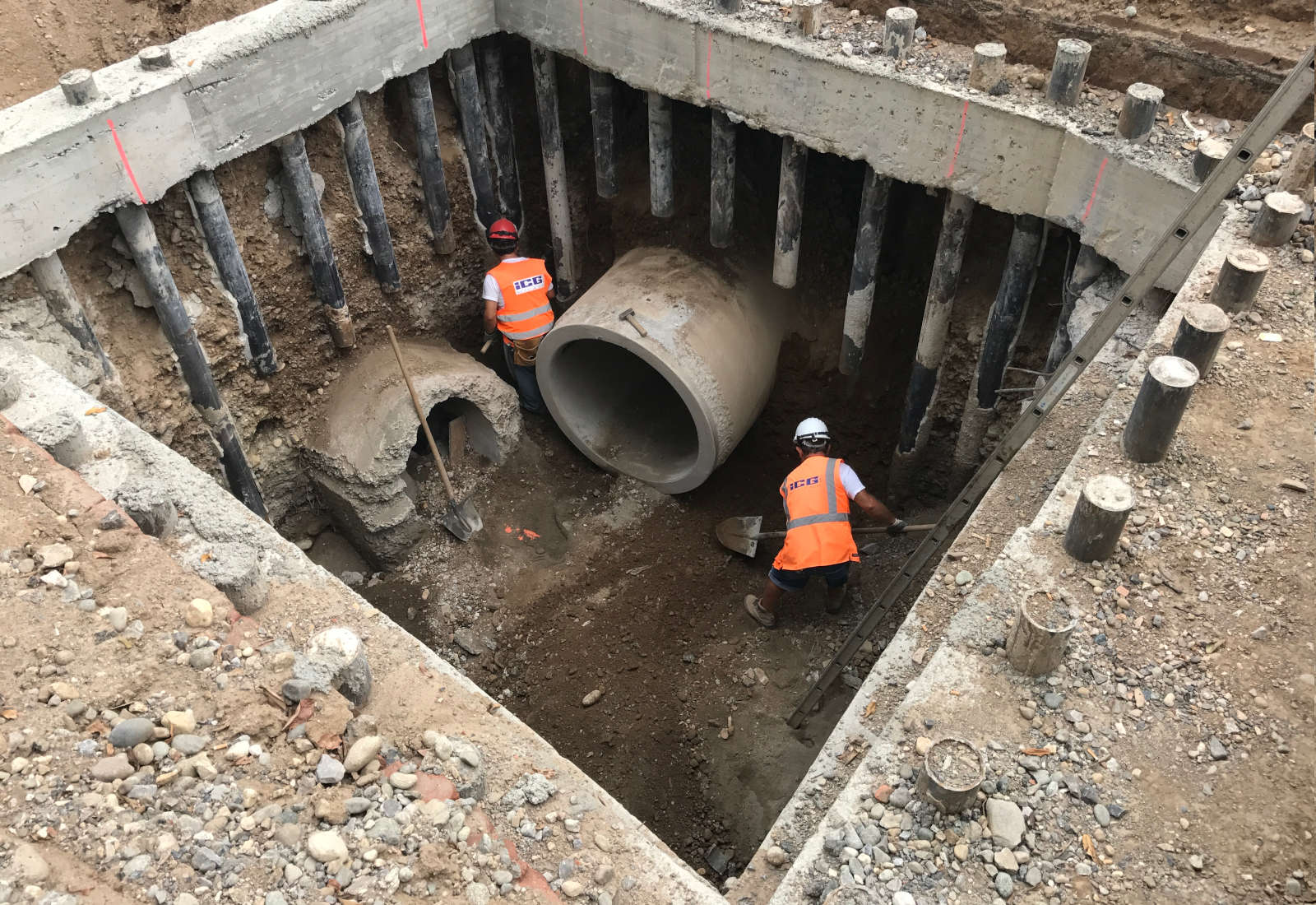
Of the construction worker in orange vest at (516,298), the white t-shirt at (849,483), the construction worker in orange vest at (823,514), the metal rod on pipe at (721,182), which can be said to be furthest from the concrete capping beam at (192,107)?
the white t-shirt at (849,483)

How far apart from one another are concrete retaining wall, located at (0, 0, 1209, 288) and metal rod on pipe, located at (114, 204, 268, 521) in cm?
23

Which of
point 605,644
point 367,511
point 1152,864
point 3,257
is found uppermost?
point 3,257

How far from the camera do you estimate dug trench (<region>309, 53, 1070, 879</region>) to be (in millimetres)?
6004

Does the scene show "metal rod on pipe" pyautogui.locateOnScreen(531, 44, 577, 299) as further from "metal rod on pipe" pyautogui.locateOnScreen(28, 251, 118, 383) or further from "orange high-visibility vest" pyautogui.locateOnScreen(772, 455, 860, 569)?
"metal rod on pipe" pyautogui.locateOnScreen(28, 251, 118, 383)

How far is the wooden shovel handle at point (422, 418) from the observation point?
22.8ft

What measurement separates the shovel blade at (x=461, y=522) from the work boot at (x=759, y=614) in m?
2.11

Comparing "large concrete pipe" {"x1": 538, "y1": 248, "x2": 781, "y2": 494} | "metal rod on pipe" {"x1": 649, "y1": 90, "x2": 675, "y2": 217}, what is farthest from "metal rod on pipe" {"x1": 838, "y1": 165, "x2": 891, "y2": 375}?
"metal rod on pipe" {"x1": 649, "y1": 90, "x2": 675, "y2": 217}

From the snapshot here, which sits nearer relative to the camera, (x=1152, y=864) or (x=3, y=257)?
(x=1152, y=864)

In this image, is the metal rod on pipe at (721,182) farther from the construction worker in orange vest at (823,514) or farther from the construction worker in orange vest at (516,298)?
the construction worker in orange vest at (823,514)

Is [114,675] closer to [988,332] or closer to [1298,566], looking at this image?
[1298,566]

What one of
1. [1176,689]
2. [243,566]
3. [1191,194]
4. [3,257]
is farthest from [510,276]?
[1176,689]

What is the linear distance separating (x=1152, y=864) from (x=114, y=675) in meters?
3.40

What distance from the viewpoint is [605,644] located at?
6.59m

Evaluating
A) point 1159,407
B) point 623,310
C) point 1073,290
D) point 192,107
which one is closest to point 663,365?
point 623,310
